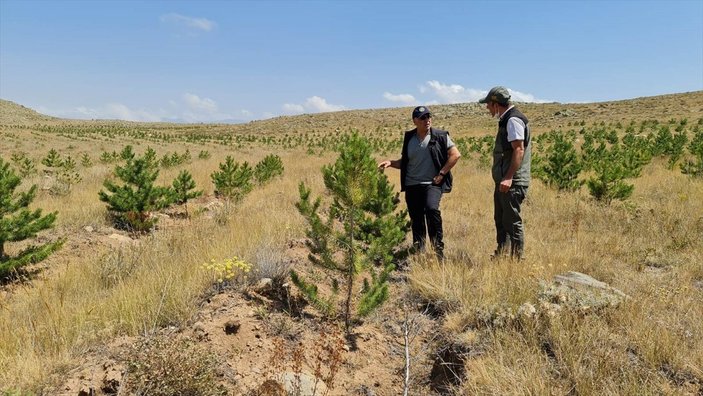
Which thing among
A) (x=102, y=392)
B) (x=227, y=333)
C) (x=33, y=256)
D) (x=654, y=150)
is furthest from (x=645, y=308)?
(x=654, y=150)

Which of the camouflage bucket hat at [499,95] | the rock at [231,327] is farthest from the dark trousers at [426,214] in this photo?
the rock at [231,327]

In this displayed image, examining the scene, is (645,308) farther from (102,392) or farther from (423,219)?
(102,392)

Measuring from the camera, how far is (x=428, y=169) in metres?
4.76

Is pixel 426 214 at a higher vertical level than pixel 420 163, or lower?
lower

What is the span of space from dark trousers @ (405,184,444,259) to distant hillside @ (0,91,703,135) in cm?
3410

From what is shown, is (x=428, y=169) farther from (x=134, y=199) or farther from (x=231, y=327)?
(x=134, y=199)

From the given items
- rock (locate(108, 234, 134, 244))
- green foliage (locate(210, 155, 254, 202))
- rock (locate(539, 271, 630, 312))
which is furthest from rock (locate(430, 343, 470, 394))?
green foliage (locate(210, 155, 254, 202))

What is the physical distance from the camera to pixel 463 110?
65.4 m

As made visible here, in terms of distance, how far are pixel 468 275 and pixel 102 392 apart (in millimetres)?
3086

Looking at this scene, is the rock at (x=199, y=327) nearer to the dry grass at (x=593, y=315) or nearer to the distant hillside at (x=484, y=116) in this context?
the dry grass at (x=593, y=315)

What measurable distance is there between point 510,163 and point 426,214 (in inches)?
41.1

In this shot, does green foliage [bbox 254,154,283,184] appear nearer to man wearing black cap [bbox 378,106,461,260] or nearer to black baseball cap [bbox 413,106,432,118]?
man wearing black cap [bbox 378,106,461,260]

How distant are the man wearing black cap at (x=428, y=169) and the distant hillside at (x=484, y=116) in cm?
3408

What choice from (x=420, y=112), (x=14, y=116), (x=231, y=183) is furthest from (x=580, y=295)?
(x=14, y=116)
